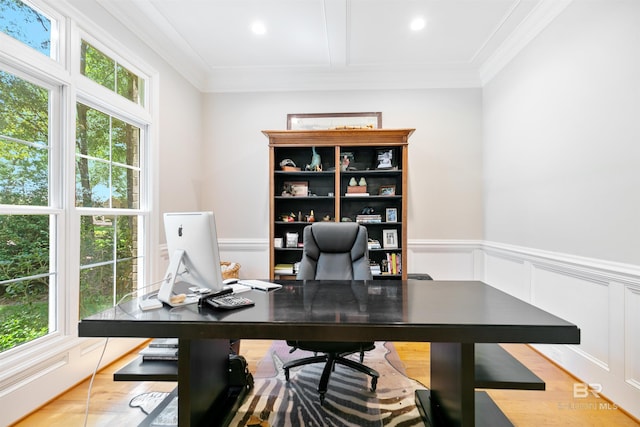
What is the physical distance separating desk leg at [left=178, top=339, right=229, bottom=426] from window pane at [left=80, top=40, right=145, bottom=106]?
2.09 metres

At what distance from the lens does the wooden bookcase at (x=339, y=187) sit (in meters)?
3.31

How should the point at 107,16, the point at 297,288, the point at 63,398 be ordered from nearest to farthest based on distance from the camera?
1. the point at 297,288
2. the point at 63,398
3. the point at 107,16

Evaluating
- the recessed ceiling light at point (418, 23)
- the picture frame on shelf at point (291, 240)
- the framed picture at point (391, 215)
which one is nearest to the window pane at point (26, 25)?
the picture frame on shelf at point (291, 240)

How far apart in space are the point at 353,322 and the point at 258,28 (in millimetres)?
2752

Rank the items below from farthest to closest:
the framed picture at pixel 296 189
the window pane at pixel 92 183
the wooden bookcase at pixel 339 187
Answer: the framed picture at pixel 296 189, the wooden bookcase at pixel 339 187, the window pane at pixel 92 183

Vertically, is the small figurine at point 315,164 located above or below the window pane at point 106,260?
above

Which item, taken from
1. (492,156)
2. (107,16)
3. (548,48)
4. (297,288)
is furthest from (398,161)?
(107,16)

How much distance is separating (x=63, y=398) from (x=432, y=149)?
12.8ft

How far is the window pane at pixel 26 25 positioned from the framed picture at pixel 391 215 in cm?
311

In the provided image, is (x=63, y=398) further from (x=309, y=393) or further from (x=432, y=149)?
(x=432, y=149)

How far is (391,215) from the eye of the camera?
3477 millimetres

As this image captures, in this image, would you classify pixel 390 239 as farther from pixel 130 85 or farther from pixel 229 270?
pixel 130 85

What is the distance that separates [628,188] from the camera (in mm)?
1742

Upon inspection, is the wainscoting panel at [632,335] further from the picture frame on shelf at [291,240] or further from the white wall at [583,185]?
the picture frame on shelf at [291,240]
